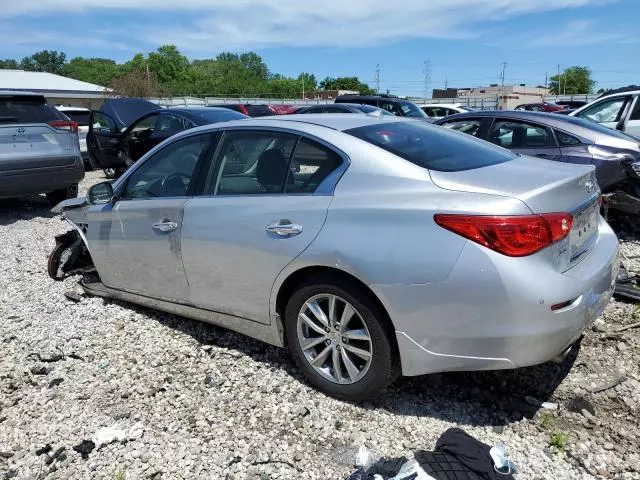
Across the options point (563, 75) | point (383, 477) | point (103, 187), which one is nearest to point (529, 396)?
point (383, 477)

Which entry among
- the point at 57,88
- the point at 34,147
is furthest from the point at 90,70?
the point at 34,147

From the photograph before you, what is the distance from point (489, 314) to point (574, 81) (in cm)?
11111

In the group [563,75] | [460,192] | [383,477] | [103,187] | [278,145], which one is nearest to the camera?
[383,477]

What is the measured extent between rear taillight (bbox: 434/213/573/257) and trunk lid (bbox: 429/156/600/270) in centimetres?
9

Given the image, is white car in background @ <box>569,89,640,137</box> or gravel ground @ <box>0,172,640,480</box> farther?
white car in background @ <box>569,89,640,137</box>

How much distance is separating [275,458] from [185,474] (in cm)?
45

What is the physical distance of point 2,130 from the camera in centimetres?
793

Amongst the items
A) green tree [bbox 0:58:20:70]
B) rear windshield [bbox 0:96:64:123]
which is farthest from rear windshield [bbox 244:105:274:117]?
green tree [bbox 0:58:20:70]

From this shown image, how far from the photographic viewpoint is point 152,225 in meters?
4.16

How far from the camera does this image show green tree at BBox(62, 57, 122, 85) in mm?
102812

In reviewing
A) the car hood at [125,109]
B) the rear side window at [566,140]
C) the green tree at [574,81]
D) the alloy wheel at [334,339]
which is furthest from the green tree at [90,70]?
the alloy wheel at [334,339]

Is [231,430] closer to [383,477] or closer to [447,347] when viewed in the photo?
[383,477]

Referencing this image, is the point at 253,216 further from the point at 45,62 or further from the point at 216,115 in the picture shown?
the point at 45,62

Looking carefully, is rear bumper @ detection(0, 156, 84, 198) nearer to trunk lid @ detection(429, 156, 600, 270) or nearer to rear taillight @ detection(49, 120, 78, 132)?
rear taillight @ detection(49, 120, 78, 132)
